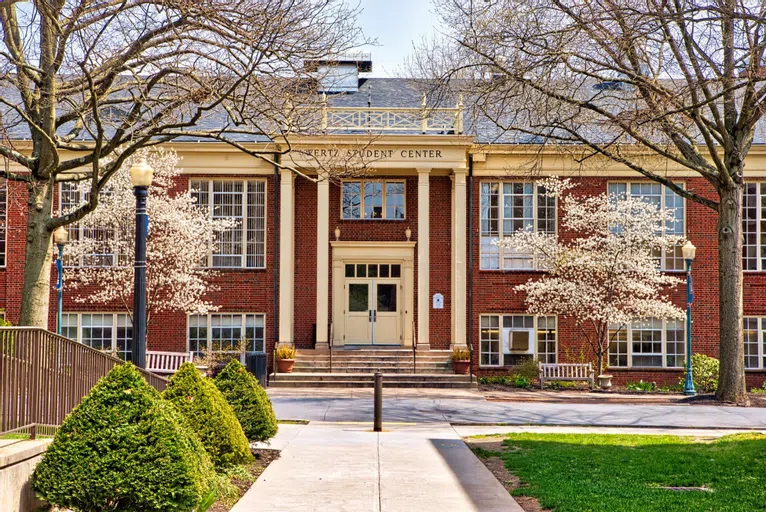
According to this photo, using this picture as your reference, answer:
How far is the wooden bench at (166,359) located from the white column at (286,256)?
3.02 metres

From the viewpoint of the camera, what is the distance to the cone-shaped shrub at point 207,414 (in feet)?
31.3

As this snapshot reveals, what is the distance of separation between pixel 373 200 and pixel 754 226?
12.5 meters

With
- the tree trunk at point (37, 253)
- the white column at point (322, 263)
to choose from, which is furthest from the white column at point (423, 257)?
the tree trunk at point (37, 253)

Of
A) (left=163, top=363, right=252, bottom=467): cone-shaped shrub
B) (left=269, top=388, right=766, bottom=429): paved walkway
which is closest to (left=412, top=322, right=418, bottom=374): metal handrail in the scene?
(left=269, top=388, right=766, bottom=429): paved walkway

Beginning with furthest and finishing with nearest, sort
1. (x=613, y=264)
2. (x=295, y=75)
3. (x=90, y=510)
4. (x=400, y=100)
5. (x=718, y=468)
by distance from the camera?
(x=400, y=100) < (x=613, y=264) < (x=295, y=75) < (x=718, y=468) < (x=90, y=510)

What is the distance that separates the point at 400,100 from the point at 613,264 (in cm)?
973

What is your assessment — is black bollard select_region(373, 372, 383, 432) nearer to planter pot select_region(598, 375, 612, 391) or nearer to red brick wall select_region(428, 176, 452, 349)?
planter pot select_region(598, 375, 612, 391)

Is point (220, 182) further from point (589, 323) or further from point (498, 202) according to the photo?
point (589, 323)

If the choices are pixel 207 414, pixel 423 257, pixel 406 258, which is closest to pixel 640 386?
pixel 423 257

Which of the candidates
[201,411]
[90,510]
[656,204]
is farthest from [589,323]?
[90,510]

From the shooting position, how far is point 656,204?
93.2 feet

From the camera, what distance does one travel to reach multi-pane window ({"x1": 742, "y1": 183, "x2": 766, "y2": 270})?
28281 millimetres

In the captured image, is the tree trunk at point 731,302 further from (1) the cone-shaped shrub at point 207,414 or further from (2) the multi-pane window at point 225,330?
(1) the cone-shaped shrub at point 207,414

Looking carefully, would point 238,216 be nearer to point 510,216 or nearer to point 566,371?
point 510,216
